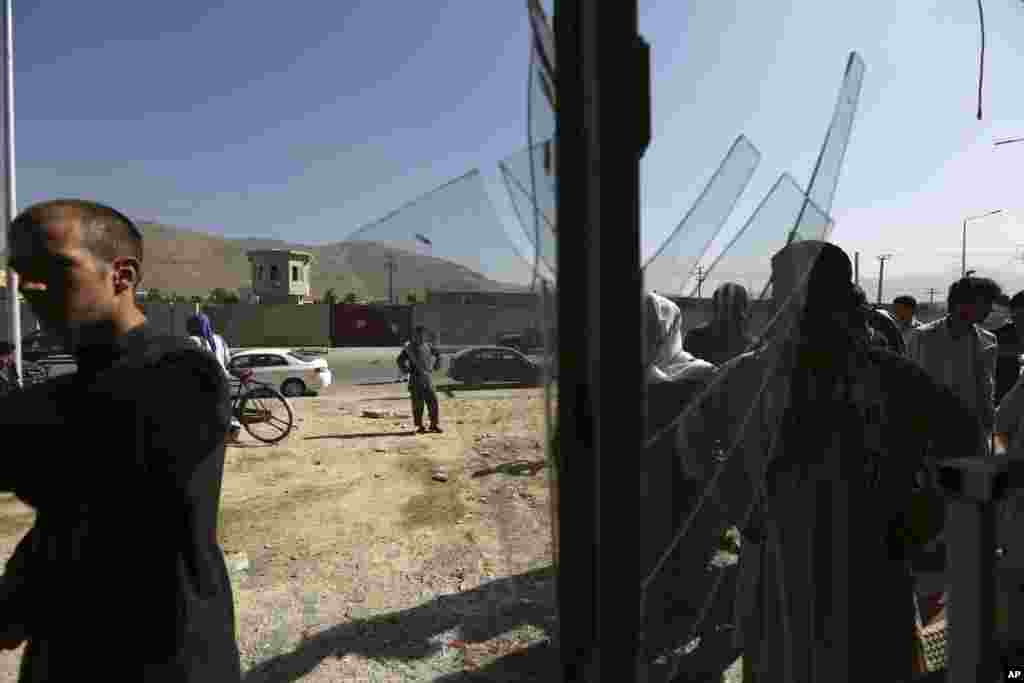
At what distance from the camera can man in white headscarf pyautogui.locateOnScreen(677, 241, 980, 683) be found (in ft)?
4.66

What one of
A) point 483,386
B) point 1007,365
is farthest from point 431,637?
point 1007,365

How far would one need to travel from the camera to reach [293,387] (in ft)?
42.0

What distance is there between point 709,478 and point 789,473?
0.50 meters

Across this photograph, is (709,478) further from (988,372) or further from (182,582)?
(988,372)

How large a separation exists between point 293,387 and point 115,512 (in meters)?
12.6

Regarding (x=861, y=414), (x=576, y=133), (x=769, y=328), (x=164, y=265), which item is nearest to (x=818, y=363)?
(x=861, y=414)

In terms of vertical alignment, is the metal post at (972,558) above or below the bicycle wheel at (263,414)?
above

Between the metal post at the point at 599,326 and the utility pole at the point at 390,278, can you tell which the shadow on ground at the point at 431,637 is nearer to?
the metal post at the point at 599,326

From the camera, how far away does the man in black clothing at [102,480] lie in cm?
93

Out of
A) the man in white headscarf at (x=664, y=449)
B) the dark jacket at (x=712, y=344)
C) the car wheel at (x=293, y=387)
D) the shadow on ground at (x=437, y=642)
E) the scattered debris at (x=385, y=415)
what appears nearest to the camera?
the man in white headscarf at (x=664, y=449)

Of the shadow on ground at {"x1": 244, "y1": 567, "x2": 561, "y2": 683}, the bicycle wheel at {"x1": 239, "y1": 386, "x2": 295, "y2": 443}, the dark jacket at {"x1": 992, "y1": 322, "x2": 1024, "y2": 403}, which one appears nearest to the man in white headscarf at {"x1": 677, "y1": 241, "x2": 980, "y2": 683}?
the shadow on ground at {"x1": 244, "y1": 567, "x2": 561, "y2": 683}

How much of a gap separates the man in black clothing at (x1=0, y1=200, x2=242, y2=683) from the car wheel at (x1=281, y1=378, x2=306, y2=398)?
12370mm

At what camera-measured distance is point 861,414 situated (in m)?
1.43

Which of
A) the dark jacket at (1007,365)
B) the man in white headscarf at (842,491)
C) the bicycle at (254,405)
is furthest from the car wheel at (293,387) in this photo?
the man in white headscarf at (842,491)
